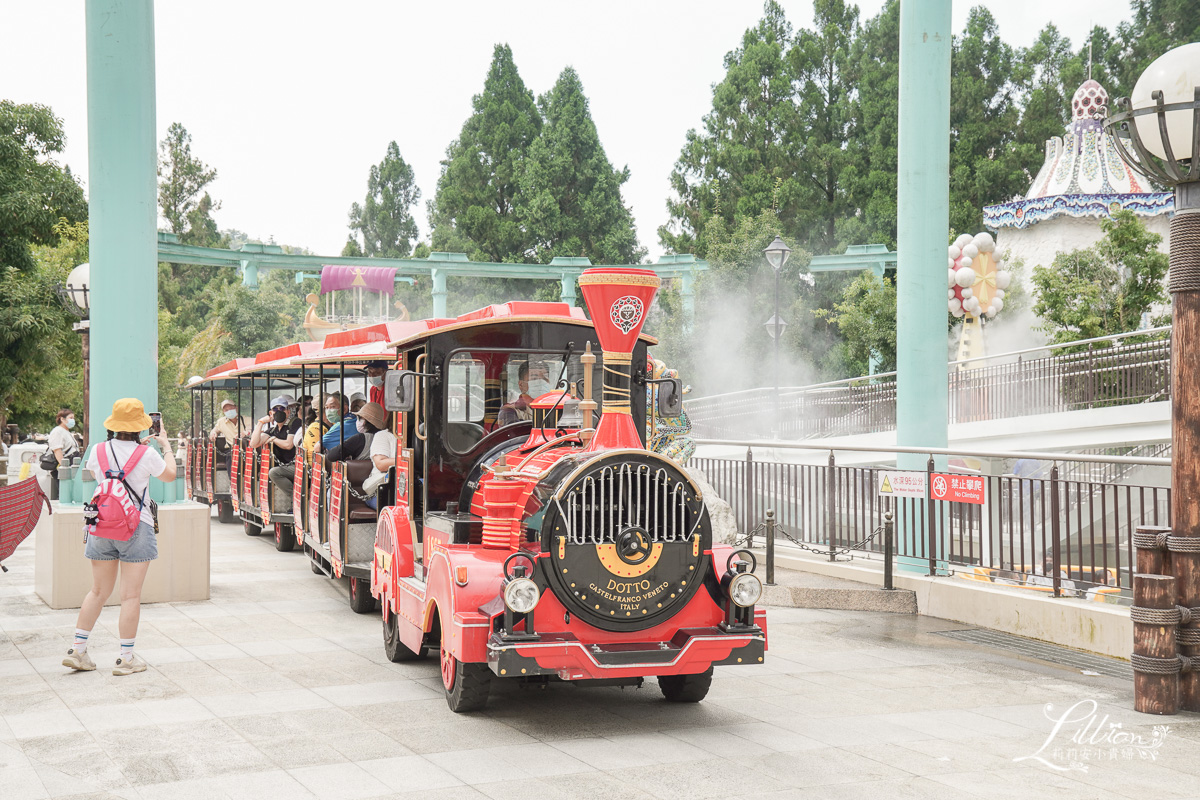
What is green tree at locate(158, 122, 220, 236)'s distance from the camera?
6438 centimetres

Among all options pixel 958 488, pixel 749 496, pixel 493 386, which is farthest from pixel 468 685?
pixel 749 496

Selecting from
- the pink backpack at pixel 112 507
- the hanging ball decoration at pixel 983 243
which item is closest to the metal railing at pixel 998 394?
the hanging ball decoration at pixel 983 243

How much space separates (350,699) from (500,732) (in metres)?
1.22

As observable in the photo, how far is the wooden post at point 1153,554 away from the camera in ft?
23.0

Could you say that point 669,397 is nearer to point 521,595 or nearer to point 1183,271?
point 521,595

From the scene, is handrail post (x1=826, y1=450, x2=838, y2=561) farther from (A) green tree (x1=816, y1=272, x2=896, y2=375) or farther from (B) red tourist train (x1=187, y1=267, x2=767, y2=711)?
(A) green tree (x1=816, y1=272, x2=896, y2=375)

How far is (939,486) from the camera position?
10.3 meters

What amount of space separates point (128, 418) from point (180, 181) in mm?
62495

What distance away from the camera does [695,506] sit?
21.2 feet

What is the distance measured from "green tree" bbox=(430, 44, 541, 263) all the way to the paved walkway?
45.4 m

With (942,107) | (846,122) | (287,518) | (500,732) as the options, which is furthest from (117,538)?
(846,122)

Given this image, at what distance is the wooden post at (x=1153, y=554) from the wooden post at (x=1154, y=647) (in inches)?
6.1

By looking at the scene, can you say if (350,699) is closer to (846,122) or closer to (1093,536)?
(1093,536)

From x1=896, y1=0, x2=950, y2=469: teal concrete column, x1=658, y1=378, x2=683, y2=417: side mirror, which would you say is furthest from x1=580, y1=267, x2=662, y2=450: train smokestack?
x1=896, y1=0, x2=950, y2=469: teal concrete column
